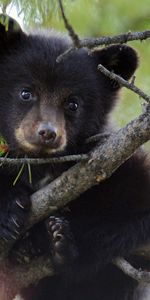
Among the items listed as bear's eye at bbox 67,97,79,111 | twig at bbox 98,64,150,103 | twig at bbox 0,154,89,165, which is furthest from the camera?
bear's eye at bbox 67,97,79,111

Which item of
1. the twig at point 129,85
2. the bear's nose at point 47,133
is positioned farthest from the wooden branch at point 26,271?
the twig at point 129,85

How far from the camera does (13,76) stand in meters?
4.46

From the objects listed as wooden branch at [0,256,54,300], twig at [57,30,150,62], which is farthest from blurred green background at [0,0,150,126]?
wooden branch at [0,256,54,300]

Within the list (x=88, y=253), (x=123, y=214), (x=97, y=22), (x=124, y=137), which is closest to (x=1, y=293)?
(x=88, y=253)

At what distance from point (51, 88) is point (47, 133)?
64 cm

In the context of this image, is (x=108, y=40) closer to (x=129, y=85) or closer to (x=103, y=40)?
(x=103, y=40)

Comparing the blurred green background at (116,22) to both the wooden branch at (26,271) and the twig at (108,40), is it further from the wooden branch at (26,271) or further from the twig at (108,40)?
the wooden branch at (26,271)

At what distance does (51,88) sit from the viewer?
4348 millimetres

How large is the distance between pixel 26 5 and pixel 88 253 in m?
1.90

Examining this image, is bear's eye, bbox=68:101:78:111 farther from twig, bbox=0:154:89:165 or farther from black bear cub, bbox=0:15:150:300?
twig, bbox=0:154:89:165

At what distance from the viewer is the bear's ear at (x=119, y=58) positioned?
14.7 ft

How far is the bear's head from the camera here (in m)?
4.20

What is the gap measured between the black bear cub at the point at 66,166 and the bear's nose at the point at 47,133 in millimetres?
13

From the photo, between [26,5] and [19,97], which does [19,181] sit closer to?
[19,97]
